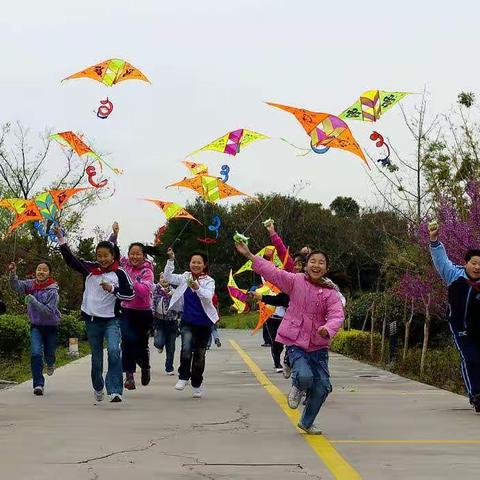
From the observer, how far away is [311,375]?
7.68 meters

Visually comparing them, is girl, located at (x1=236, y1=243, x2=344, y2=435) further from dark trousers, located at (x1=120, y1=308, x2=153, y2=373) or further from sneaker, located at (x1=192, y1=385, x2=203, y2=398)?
dark trousers, located at (x1=120, y1=308, x2=153, y2=373)

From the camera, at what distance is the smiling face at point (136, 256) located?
1191cm

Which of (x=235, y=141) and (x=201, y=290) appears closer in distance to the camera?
(x=201, y=290)

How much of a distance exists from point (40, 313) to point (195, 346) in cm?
197

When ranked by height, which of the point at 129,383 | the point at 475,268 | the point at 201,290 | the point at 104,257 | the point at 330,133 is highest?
the point at 330,133

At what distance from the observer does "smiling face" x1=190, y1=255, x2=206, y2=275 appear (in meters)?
11.3

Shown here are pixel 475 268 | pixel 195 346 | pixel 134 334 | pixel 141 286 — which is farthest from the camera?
pixel 134 334

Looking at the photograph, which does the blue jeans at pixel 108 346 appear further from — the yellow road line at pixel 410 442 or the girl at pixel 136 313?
the yellow road line at pixel 410 442

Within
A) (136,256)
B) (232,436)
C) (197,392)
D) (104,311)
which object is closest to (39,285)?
(136,256)

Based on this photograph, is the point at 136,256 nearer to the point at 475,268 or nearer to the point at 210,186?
the point at 475,268

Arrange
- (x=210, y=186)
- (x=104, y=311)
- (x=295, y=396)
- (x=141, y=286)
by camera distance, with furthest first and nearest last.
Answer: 1. (x=210, y=186)
2. (x=141, y=286)
3. (x=104, y=311)
4. (x=295, y=396)

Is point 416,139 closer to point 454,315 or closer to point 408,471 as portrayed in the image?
point 454,315

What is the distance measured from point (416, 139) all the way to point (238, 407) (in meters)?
10.1

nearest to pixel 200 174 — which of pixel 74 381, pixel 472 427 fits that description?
pixel 74 381
